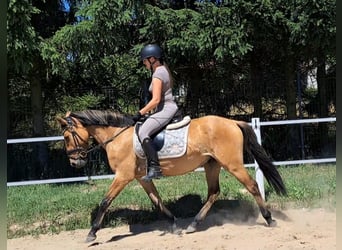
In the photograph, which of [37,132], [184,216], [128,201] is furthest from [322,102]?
[37,132]

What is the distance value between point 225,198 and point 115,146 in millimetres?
2239

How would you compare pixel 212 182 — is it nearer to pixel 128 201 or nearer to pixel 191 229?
pixel 191 229

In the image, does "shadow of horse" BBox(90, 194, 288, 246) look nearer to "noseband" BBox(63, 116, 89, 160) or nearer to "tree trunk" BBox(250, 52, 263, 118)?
"noseband" BBox(63, 116, 89, 160)

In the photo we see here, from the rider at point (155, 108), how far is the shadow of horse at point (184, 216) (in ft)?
3.70

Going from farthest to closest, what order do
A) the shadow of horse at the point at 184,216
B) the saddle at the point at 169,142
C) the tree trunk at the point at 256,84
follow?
the tree trunk at the point at 256,84 < the shadow of horse at the point at 184,216 < the saddle at the point at 169,142

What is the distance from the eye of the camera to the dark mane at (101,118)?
19.0 ft

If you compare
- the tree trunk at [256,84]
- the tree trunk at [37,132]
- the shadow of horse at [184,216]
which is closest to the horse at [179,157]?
the shadow of horse at [184,216]

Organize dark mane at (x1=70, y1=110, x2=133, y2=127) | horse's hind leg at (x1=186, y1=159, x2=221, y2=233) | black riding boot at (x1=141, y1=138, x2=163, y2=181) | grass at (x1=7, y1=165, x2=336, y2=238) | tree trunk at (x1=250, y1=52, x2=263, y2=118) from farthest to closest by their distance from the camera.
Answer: tree trunk at (x1=250, y1=52, x2=263, y2=118) → grass at (x1=7, y1=165, x2=336, y2=238) → horse's hind leg at (x1=186, y1=159, x2=221, y2=233) → dark mane at (x1=70, y1=110, x2=133, y2=127) → black riding boot at (x1=141, y1=138, x2=163, y2=181)

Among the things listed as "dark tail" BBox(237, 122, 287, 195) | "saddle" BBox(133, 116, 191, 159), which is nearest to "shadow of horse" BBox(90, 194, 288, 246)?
"dark tail" BBox(237, 122, 287, 195)

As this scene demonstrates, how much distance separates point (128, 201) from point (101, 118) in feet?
5.57

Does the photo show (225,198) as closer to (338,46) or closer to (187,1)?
(187,1)

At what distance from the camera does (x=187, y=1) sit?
9719mm

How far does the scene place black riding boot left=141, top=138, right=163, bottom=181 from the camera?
5375mm

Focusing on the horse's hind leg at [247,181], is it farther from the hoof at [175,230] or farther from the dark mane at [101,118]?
the dark mane at [101,118]
